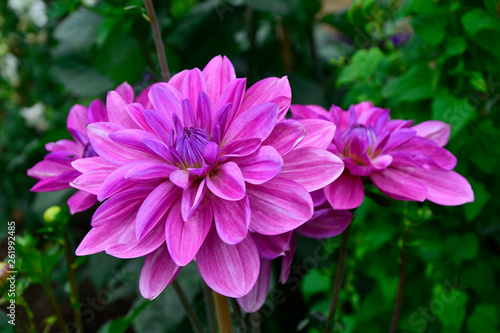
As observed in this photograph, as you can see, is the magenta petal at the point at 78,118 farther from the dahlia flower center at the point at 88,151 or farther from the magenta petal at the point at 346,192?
the magenta petal at the point at 346,192

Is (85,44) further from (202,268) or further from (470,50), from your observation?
(202,268)

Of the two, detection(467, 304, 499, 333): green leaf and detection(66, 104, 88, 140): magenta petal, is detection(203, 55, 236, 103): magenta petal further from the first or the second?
detection(467, 304, 499, 333): green leaf

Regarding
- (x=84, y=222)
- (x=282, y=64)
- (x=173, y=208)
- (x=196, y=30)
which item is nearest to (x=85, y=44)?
(x=196, y=30)

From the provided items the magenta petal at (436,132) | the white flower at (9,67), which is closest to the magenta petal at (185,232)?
the magenta petal at (436,132)

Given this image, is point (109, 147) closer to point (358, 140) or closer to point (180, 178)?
point (180, 178)

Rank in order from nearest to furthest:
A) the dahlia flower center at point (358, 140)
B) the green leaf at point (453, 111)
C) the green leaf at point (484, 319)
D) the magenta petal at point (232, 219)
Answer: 1. the magenta petal at point (232, 219)
2. the dahlia flower center at point (358, 140)
3. the green leaf at point (453, 111)
4. the green leaf at point (484, 319)

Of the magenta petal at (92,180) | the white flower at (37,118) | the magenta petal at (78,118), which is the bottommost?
the white flower at (37,118)
